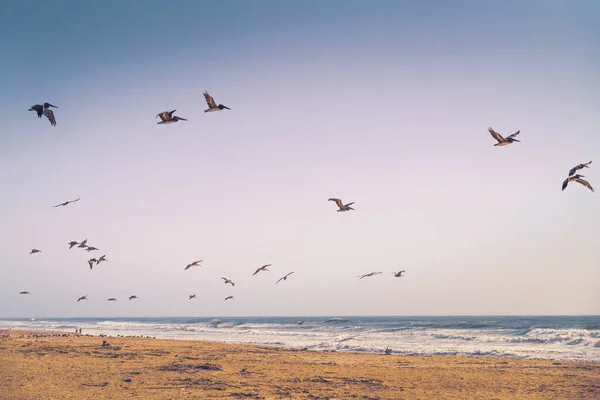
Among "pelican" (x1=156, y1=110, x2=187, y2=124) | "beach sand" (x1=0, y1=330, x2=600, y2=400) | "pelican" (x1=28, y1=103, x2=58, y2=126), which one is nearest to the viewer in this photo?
"pelican" (x1=28, y1=103, x2=58, y2=126)

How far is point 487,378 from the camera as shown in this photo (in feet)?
52.3

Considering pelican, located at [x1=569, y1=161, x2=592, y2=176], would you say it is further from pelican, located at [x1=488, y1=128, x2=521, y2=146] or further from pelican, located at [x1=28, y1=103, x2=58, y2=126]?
pelican, located at [x1=28, y1=103, x2=58, y2=126]

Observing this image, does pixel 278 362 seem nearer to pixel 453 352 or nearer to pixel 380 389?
pixel 380 389

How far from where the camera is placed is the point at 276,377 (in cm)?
1541

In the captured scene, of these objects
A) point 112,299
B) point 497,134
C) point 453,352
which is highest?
point 497,134

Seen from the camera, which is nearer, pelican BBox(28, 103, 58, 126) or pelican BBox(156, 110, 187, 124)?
pelican BBox(28, 103, 58, 126)

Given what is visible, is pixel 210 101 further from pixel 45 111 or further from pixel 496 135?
pixel 496 135

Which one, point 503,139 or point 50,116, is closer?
point 50,116

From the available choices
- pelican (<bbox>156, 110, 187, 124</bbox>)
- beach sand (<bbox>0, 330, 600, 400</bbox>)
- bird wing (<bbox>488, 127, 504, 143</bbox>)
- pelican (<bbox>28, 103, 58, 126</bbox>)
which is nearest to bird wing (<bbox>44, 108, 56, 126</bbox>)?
pelican (<bbox>28, 103, 58, 126</bbox>)

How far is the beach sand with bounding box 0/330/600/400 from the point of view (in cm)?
1254

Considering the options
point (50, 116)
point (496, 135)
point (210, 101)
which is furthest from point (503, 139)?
point (50, 116)

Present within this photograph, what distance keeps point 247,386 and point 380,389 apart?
3.98 m

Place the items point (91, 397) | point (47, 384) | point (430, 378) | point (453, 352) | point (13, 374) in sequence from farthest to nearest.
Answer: point (453, 352)
point (430, 378)
point (13, 374)
point (47, 384)
point (91, 397)

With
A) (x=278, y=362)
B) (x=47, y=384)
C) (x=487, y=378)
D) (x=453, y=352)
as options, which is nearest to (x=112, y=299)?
(x=278, y=362)
